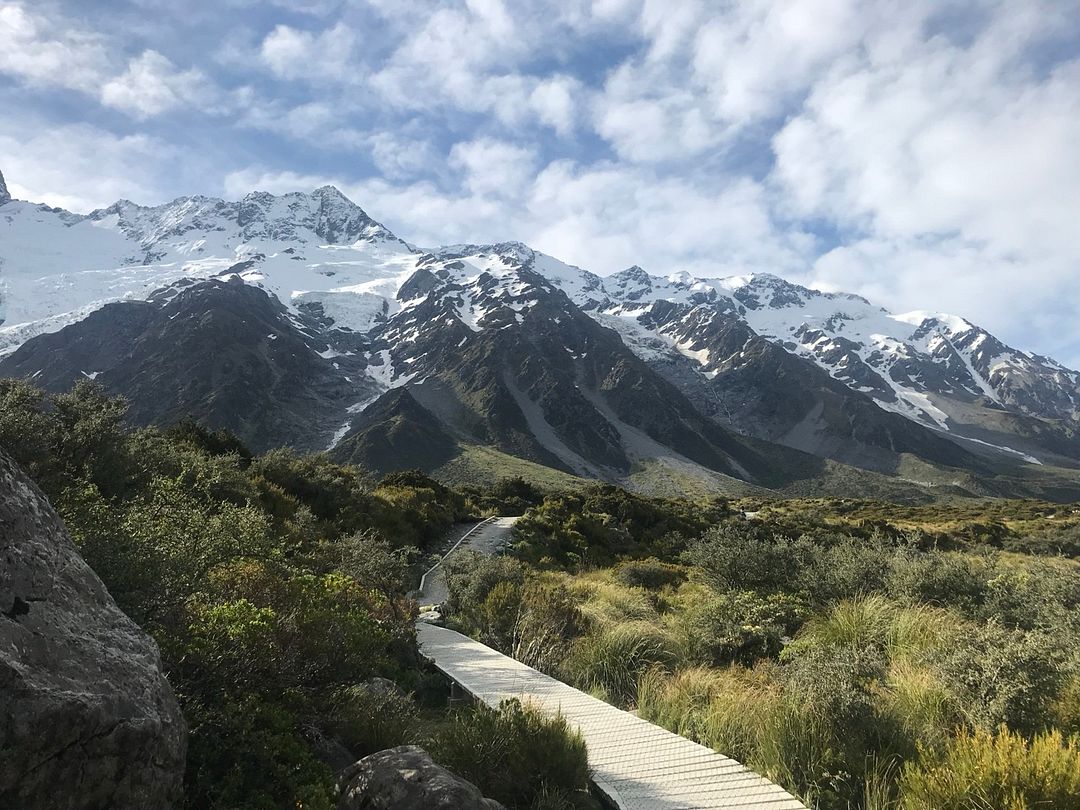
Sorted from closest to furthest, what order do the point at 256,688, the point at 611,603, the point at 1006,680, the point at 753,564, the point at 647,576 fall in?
the point at 256,688
the point at 1006,680
the point at 611,603
the point at 753,564
the point at 647,576

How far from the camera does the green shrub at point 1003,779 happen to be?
377cm

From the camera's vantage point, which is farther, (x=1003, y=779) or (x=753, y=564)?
(x=753, y=564)

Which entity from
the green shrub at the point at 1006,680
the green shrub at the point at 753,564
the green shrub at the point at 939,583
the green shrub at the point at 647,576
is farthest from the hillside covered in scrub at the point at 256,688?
the green shrub at the point at 647,576

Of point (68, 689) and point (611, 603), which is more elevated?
point (68, 689)

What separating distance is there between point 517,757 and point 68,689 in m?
3.38

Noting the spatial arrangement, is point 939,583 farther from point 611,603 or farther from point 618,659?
point 618,659

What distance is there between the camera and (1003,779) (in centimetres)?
390

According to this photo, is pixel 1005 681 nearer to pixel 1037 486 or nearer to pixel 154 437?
pixel 154 437

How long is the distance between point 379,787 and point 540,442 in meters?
171

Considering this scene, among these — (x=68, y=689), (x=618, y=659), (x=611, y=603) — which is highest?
(x=68, y=689)

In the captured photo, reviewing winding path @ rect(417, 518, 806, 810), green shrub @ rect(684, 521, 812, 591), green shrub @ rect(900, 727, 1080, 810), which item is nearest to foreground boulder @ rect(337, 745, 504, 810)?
winding path @ rect(417, 518, 806, 810)

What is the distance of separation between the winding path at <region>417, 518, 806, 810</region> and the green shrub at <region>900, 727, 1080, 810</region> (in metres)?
1.02

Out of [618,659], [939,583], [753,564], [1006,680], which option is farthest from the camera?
[753,564]

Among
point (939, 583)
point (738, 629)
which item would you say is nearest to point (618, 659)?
point (738, 629)
